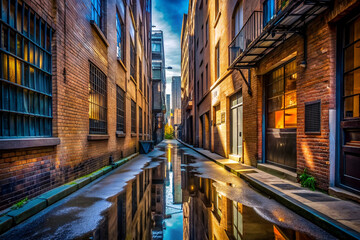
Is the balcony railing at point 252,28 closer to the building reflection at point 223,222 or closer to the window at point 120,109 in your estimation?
the building reflection at point 223,222

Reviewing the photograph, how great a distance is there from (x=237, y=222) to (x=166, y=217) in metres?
1.28

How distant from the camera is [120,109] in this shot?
1182 cm

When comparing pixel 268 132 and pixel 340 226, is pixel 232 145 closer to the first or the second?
pixel 268 132

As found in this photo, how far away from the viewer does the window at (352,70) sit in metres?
4.38

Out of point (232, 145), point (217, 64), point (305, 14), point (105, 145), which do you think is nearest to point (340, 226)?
point (305, 14)

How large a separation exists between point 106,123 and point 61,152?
153 inches

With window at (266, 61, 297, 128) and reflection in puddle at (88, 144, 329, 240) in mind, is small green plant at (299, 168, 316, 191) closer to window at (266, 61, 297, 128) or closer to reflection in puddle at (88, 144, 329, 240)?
window at (266, 61, 297, 128)

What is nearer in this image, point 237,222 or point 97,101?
point 237,222

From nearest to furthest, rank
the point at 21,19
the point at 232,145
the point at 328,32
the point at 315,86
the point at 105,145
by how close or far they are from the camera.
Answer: the point at 21,19 < the point at 328,32 < the point at 315,86 < the point at 105,145 < the point at 232,145

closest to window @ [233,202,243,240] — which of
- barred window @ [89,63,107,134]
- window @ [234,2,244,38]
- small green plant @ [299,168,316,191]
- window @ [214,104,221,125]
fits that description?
small green plant @ [299,168,316,191]

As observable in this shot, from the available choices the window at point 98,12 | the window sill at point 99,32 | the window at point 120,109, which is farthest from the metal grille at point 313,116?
the window at point 120,109

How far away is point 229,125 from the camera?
40.6 feet

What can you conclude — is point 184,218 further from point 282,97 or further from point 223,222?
point 282,97

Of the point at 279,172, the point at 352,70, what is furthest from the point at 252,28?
the point at 279,172
